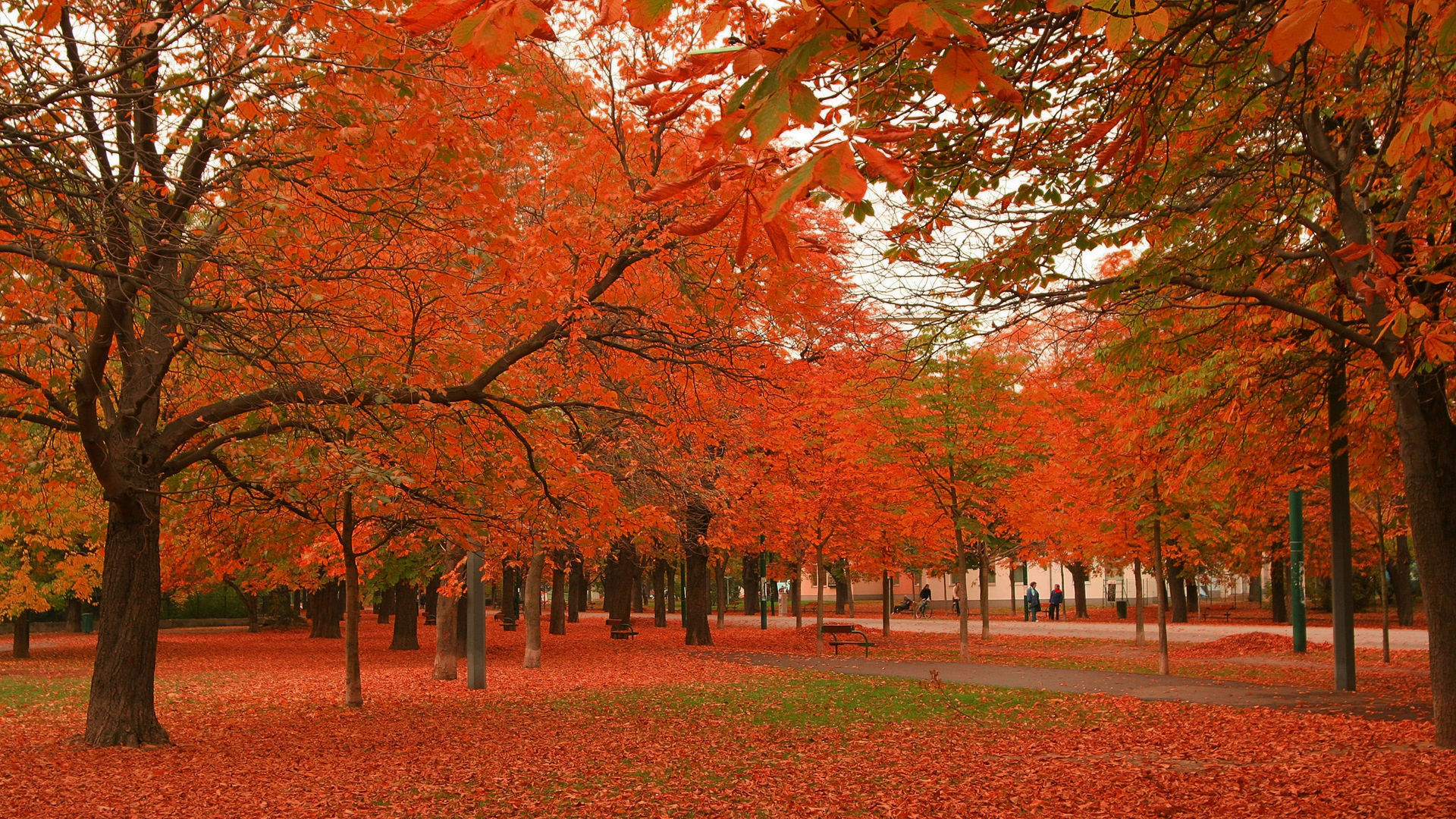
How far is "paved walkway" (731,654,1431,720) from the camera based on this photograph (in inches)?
472

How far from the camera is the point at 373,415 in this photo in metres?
9.05

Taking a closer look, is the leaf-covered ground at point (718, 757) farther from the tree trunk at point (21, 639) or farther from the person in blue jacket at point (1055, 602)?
the person in blue jacket at point (1055, 602)

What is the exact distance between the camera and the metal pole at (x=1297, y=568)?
18034 millimetres

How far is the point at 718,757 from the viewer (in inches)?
386

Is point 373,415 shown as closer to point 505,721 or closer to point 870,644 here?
point 505,721

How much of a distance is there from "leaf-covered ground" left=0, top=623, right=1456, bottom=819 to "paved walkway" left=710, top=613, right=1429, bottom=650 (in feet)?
54.2

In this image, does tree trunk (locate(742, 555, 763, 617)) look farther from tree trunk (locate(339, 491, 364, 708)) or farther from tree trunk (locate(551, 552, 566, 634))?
tree trunk (locate(339, 491, 364, 708))

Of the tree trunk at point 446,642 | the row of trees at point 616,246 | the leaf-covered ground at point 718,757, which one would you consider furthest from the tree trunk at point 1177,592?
the tree trunk at point 446,642

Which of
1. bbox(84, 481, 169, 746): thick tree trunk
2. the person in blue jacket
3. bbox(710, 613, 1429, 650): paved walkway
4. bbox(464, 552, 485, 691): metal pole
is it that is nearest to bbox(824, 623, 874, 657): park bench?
bbox(710, 613, 1429, 650): paved walkway

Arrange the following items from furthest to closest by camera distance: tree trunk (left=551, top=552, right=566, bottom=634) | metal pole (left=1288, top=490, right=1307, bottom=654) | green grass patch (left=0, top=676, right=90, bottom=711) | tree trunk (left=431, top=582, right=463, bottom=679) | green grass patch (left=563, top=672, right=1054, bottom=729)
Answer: tree trunk (left=551, top=552, right=566, bottom=634), tree trunk (left=431, top=582, right=463, bottom=679), metal pole (left=1288, top=490, right=1307, bottom=654), green grass patch (left=0, top=676, right=90, bottom=711), green grass patch (left=563, top=672, right=1054, bottom=729)

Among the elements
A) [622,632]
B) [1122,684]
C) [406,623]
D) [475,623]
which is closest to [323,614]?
[406,623]

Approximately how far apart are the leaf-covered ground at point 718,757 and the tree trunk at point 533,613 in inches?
152

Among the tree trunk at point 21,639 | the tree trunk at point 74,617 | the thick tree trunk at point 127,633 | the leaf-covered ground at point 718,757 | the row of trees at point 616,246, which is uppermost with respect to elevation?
the row of trees at point 616,246

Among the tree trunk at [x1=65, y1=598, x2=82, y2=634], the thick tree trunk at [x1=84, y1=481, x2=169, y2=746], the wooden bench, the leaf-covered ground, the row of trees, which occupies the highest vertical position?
the row of trees
